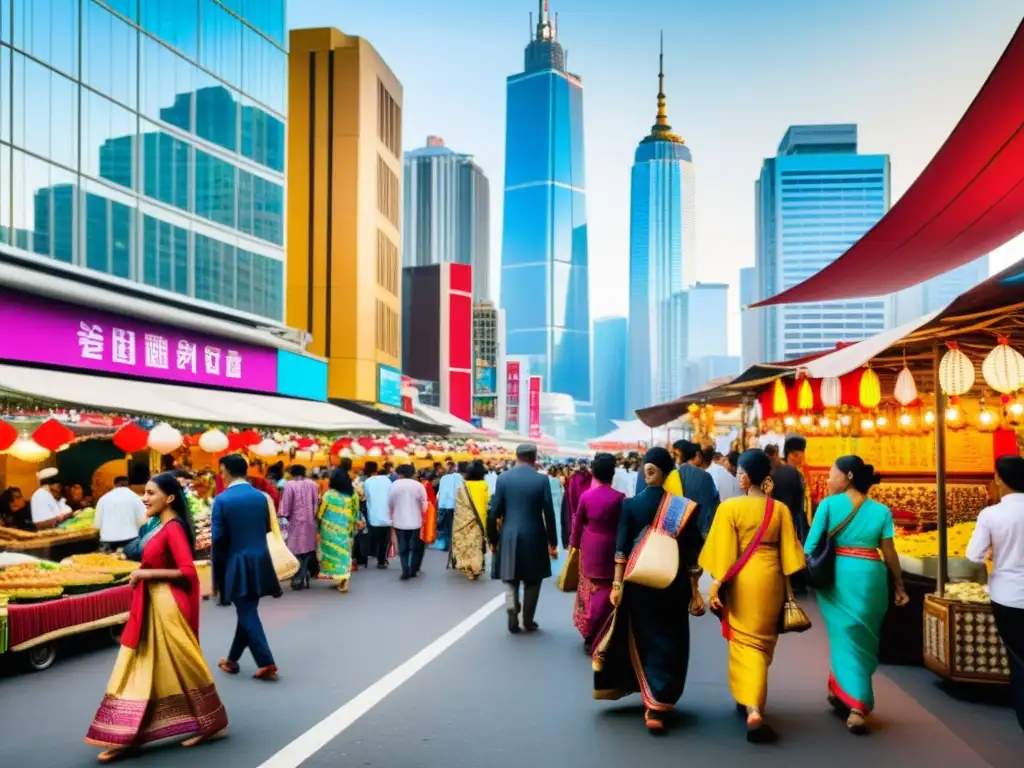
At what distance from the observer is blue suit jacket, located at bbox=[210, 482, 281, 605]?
7.45 metres

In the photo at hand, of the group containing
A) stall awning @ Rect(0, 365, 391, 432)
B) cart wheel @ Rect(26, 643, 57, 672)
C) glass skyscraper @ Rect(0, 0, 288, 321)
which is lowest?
cart wheel @ Rect(26, 643, 57, 672)

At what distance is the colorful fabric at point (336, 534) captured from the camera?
1340 cm

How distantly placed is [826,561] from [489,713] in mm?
2362

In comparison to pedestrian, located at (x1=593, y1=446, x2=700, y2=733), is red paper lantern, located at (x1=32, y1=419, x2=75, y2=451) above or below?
above

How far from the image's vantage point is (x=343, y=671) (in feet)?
27.0

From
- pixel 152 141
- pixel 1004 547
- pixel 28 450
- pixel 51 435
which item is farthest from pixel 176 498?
pixel 152 141

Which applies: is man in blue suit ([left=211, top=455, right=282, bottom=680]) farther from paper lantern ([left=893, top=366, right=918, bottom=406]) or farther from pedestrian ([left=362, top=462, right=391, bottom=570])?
pedestrian ([left=362, top=462, right=391, bottom=570])

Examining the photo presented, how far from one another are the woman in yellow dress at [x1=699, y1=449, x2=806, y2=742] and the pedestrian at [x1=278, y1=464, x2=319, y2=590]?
26.5ft

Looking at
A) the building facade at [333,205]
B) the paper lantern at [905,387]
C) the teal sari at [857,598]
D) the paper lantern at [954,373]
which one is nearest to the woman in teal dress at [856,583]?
the teal sari at [857,598]

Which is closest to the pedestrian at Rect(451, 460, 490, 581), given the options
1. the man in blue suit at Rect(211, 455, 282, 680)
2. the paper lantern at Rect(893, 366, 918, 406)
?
the paper lantern at Rect(893, 366, 918, 406)

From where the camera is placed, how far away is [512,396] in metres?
115

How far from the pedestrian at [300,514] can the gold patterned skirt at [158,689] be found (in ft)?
24.4

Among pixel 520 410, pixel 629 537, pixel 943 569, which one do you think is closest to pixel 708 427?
pixel 943 569

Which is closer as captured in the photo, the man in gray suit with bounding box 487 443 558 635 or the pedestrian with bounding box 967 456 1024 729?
the pedestrian with bounding box 967 456 1024 729
